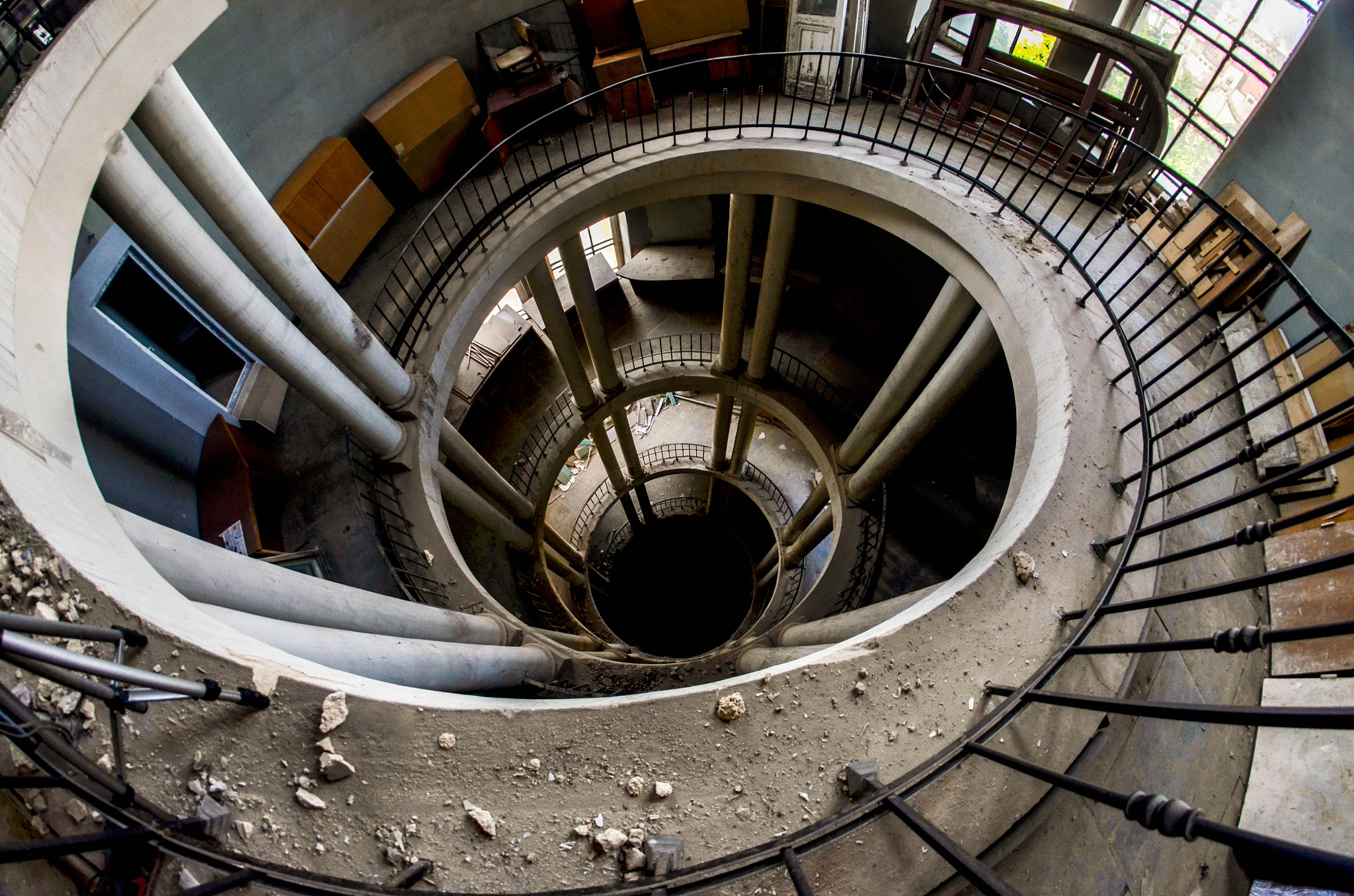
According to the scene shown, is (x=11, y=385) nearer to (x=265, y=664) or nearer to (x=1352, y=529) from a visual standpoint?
(x=265, y=664)

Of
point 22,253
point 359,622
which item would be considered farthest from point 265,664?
point 22,253

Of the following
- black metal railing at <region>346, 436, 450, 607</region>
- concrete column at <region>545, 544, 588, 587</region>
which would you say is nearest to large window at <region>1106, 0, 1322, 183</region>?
black metal railing at <region>346, 436, 450, 607</region>

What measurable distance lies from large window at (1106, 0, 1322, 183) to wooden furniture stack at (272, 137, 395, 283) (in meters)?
9.98

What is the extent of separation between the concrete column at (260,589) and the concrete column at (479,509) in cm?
304

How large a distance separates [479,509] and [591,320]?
4.08m

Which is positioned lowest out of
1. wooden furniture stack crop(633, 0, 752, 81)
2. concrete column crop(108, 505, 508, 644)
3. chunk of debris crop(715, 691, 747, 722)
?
chunk of debris crop(715, 691, 747, 722)

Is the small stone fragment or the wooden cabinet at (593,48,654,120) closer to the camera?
the small stone fragment

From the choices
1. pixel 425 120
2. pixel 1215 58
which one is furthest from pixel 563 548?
pixel 1215 58

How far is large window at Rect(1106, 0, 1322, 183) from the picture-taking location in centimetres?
712

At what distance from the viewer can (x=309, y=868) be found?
116 inches

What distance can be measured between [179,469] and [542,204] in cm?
530

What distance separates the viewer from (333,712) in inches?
129

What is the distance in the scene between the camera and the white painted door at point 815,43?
350 inches

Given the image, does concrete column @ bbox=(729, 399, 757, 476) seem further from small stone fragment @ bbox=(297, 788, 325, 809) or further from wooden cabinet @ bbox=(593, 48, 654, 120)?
small stone fragment @ bbox=(297, 788, 325, 809)
